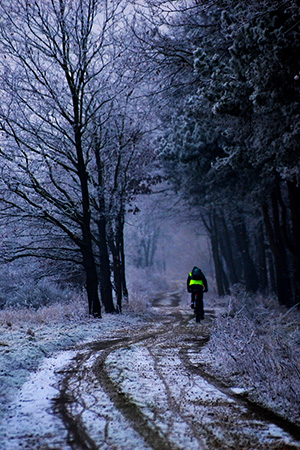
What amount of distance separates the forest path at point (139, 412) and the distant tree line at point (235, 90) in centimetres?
562

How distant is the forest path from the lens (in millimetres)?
3334

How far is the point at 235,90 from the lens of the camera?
393 inches

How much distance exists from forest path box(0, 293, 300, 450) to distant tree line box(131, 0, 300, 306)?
5.62m

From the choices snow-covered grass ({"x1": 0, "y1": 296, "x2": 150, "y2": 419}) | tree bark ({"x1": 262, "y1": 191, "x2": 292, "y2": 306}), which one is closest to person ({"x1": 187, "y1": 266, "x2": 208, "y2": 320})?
snow-covered grass ({"x1": 0, "y1": 296, "x2": 150, "y2": 419})

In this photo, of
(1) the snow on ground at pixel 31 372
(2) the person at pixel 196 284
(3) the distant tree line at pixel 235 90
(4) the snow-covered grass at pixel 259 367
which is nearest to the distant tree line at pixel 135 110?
(3) the distant tree line at pixel 235 90

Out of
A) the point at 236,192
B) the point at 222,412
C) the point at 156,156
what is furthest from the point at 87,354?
the point at 156,156

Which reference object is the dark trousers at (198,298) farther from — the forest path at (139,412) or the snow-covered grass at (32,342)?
the forest path at (139,412)

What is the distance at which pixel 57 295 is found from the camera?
67.9ft

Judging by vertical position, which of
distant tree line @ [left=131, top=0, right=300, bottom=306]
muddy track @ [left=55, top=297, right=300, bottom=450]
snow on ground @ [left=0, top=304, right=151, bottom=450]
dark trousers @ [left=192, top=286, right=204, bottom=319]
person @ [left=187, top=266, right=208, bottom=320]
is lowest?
muddy track @ [left=55, top=297, right=300, bottom=450]

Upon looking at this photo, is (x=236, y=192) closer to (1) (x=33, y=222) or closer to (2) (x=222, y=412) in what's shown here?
(1) (x=33, y=222)

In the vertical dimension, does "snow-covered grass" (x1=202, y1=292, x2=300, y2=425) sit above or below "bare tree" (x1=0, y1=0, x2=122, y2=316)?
below

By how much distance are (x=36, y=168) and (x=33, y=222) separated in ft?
7.98

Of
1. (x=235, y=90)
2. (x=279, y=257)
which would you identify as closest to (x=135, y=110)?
(x=235, y=90)

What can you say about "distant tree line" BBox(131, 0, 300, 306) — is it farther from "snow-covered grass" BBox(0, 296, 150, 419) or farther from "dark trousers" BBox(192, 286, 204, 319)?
"snow-covered grass" BBox(0, 296, 150, 419)
